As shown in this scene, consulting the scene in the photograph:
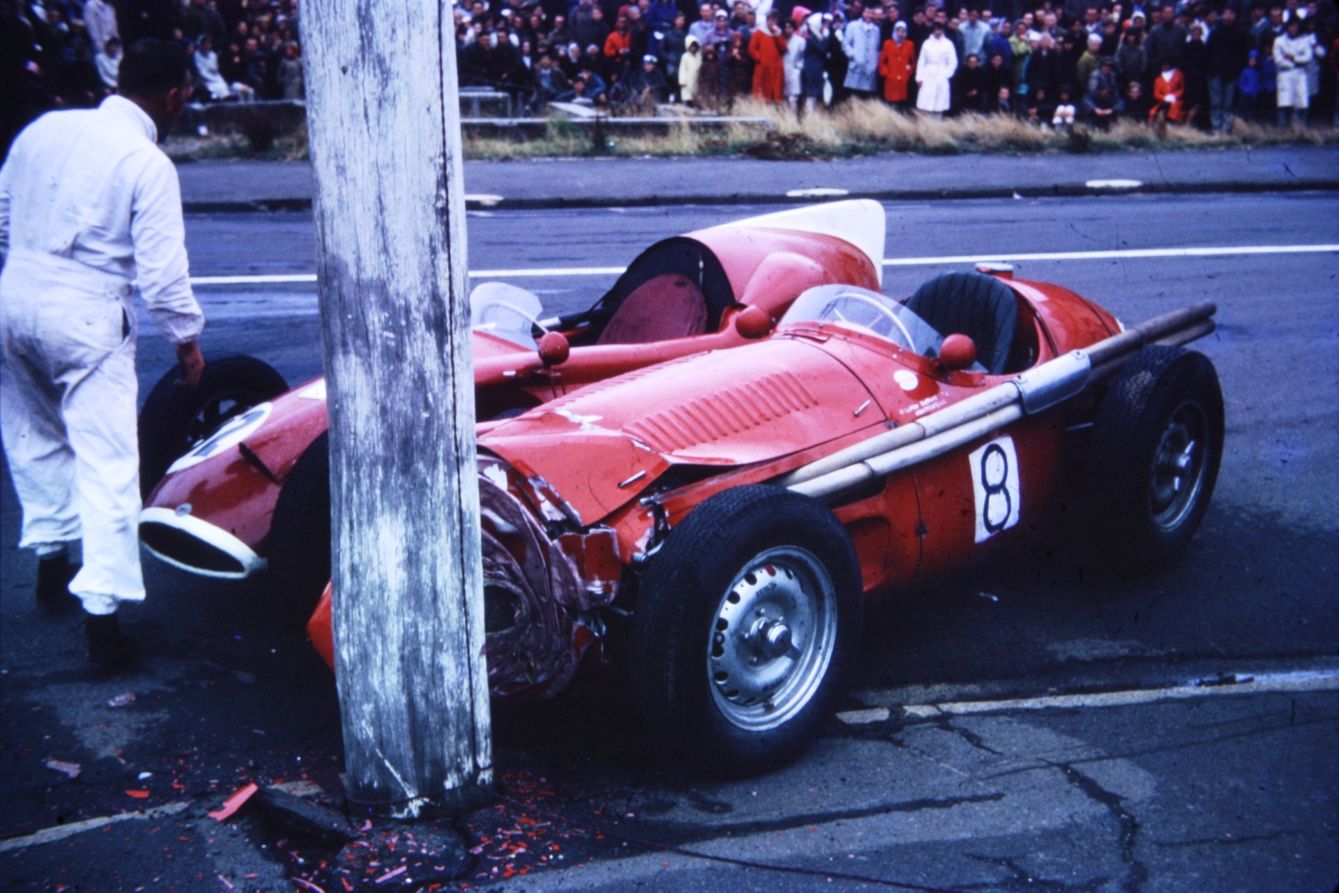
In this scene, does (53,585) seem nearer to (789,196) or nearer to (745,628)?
(745,628)

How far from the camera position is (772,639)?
4090 mm

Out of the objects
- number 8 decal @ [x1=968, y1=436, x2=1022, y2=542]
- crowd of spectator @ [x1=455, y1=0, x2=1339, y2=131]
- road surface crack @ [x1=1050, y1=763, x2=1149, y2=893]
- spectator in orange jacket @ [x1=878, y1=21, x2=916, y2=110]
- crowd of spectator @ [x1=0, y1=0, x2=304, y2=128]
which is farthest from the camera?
spectator in orange jacket @ [x1=878, y1=21, x2=916, y2=110]

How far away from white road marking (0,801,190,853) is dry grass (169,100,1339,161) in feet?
50.2

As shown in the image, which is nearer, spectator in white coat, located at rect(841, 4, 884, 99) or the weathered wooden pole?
the weathered wooden pole

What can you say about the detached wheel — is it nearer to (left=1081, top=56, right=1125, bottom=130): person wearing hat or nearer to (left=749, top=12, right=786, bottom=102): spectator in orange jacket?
(left=749, top=12, right=786, bottom=102): spectator in orange jacket

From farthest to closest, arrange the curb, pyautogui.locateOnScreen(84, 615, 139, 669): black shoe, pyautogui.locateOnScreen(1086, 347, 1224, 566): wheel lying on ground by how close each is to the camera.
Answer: the curb → pyautogui.locateOnScreen(1086, 347, 1224, 566): wheel lying on ground → pyautogui.locateOnScreen(84, 615, 139, 669): black shoe

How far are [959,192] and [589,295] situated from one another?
730 centimetres

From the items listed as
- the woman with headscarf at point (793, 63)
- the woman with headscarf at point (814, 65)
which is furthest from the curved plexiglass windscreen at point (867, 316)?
the woman with headscarf at point (793, 63)

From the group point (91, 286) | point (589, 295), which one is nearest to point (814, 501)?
point (91, 286)

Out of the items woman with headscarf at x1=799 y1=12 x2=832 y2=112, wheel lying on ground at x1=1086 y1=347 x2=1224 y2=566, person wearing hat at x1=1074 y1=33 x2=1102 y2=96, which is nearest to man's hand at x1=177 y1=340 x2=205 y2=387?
wheel lying on ground at x1=1086 y1=347 x2=1224 y2=566

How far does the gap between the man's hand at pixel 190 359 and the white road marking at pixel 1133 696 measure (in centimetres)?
251

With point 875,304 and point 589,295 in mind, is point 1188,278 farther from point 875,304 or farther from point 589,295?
point 875,304

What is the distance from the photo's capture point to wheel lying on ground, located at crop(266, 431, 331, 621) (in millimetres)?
4598

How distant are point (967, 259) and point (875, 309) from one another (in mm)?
7258
